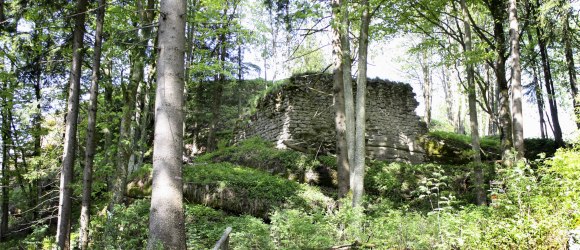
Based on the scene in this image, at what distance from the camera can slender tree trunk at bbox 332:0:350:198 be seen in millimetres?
9453

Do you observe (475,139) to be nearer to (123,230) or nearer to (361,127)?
(361,127)

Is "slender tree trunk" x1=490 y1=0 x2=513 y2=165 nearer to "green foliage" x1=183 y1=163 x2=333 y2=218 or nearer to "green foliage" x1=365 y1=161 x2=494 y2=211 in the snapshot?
"green foliage" x1=365 y1=161 x2=494 y2=211

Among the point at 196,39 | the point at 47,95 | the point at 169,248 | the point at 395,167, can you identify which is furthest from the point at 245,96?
the point at 169,248

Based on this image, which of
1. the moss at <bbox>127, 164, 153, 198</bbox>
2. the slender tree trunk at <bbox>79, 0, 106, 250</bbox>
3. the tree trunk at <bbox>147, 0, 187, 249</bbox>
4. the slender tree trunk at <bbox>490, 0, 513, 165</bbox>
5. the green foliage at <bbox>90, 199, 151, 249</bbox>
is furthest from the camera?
the moss at <bbox>127, 164, 153, 198</bbox>

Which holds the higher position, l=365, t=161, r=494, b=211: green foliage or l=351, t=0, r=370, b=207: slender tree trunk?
l=351, t=0, r=370, b=207: slender tree trunk

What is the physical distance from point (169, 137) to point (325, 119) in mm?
11656

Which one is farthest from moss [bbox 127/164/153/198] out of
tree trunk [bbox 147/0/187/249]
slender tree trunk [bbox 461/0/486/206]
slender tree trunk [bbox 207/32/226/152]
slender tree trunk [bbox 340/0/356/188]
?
slender tree trunk [bbox 461/0/486/206]

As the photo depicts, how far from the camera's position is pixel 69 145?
9.03 m

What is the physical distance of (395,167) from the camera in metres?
14.0

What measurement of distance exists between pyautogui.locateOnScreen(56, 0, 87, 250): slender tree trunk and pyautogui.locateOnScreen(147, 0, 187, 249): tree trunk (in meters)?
4.85

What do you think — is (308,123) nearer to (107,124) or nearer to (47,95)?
(107,124)

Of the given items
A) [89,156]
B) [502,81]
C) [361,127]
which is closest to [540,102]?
[502,81]

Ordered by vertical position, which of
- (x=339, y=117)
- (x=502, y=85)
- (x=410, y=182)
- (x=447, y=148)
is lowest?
(x=410, y=182)

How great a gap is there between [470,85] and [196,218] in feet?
27.2
